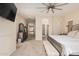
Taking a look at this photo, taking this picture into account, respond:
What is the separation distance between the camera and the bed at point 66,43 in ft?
7.82

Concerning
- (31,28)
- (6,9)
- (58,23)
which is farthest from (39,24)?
(6,9)

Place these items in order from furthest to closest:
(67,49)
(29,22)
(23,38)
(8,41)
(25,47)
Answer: (25,47) → (23,38) → (29,22) → (8,41) → (67,49)

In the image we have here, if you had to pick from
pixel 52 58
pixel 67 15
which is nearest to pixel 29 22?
pixel 67 15

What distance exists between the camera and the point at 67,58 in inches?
43.6

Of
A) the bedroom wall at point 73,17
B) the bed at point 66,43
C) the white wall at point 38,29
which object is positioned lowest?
the bed at point 66,43

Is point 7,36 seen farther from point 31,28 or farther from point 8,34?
point 31,28

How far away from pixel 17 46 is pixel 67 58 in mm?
1985

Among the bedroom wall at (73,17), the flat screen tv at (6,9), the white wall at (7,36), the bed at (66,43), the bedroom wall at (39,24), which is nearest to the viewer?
the flat screen tv at (6,9)

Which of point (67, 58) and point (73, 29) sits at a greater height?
point (73, 29)

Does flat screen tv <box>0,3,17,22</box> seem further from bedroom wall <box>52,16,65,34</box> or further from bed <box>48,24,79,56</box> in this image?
bed <box>48,24,79,56</box>

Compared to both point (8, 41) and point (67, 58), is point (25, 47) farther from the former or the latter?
point (67, 58)

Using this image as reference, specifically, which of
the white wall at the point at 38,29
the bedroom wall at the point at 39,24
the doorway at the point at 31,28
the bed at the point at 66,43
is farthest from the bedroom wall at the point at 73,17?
the doorway at the point at 31,28

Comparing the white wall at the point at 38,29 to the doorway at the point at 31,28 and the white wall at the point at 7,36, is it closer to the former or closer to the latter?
the doorway at the point at 31,28

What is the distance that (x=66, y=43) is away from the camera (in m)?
Result: 2.51
